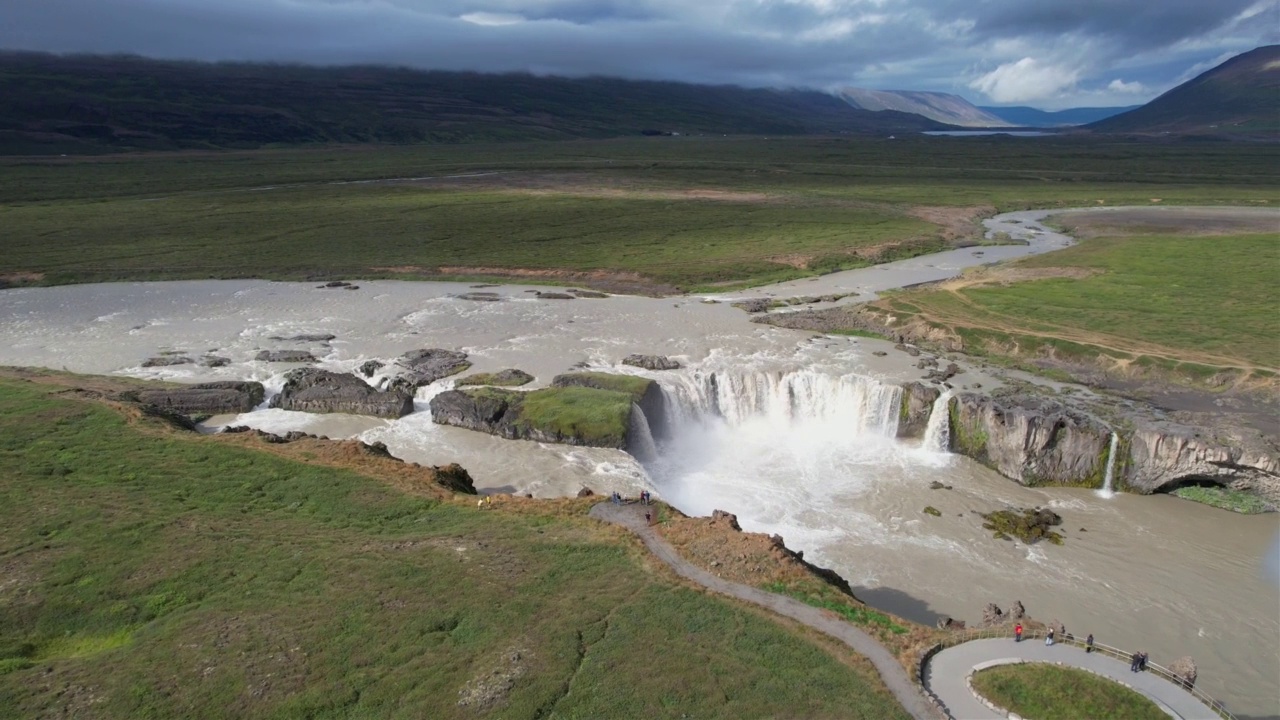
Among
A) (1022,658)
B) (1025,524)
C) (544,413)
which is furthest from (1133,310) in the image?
(1022,658)

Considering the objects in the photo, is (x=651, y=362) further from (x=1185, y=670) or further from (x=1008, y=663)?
(x=1185, y=670)

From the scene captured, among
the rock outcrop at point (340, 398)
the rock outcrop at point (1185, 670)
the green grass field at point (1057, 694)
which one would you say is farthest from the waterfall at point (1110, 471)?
the rock outcrop at point (340, 398)

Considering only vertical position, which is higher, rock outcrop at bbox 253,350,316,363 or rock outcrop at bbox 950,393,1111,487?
rock outcrop at bbox 950,393,1111,487

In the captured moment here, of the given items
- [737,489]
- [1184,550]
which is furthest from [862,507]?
[1184,550]

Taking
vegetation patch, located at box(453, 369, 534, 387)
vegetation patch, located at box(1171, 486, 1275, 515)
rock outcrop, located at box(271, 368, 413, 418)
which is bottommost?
rock outcrop, located at box(271, 368, 413, 418)

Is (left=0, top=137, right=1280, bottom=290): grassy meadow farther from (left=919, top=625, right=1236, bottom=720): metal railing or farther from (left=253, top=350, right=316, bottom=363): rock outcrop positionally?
(left=919, top=625, right=1236, bottom=720): metal railing

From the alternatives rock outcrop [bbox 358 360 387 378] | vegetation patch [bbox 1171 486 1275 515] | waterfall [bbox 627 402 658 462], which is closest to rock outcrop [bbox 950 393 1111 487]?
vegetation patch [bbox 1171 486 1275 515]

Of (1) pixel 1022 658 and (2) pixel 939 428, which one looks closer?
(1) pixel 1022 658
